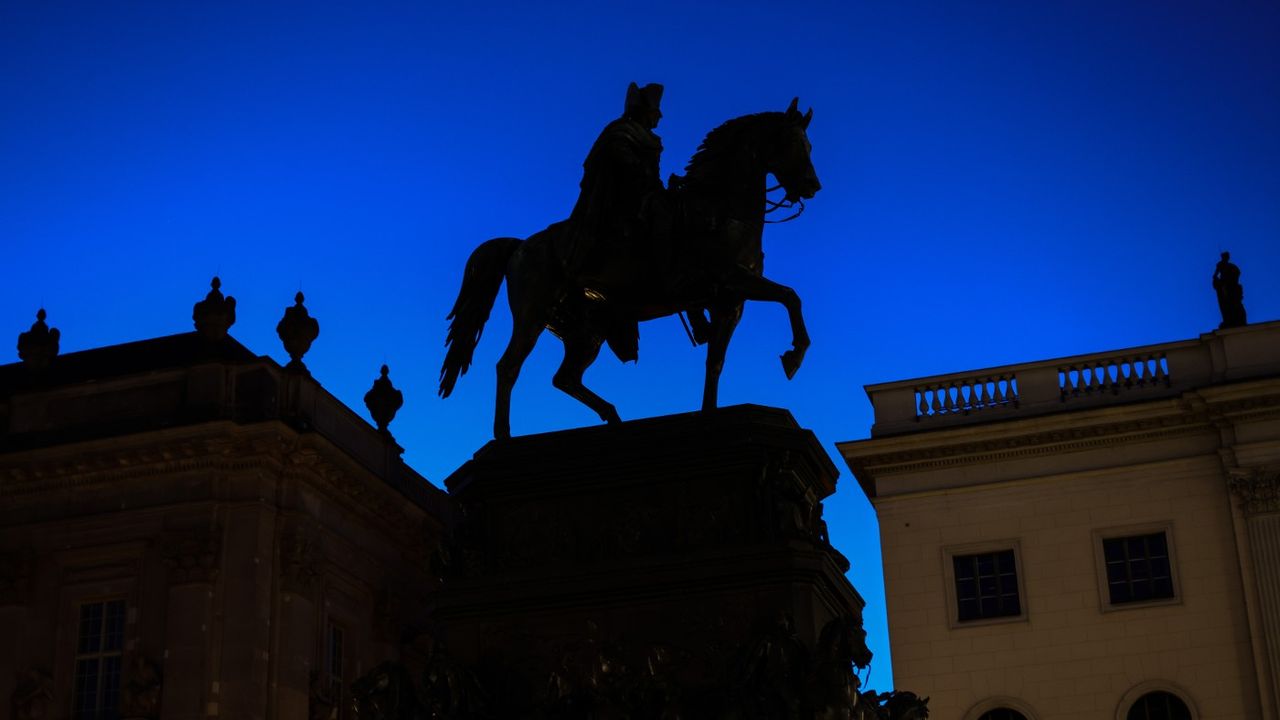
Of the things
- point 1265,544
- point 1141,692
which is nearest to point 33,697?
point 1141,692

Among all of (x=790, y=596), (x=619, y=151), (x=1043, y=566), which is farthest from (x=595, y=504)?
(x=1043, y=566)

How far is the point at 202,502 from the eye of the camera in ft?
115

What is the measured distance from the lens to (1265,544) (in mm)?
32844

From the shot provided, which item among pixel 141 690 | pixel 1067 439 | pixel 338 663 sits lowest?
pixel 141 690

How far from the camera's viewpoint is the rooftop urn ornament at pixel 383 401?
41406 mm

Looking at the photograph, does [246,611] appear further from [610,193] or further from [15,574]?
[610,193]

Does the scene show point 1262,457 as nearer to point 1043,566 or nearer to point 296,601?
point 1043,566

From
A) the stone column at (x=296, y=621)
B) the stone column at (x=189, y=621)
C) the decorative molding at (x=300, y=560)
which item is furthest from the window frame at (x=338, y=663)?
the stone column at (x=189, y=621)

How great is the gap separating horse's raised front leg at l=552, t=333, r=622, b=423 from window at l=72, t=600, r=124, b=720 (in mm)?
21860

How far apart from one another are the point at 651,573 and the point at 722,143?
12.5 ft

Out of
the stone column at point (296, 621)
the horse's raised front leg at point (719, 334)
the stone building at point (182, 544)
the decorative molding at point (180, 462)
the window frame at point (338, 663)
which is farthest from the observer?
the window frame at point (338, 663)

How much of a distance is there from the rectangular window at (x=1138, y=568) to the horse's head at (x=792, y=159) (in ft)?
65.7

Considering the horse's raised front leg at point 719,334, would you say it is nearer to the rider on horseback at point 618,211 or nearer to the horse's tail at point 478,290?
the rider on horseback at point 618,211

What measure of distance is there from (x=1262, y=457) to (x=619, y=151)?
21783 mm
